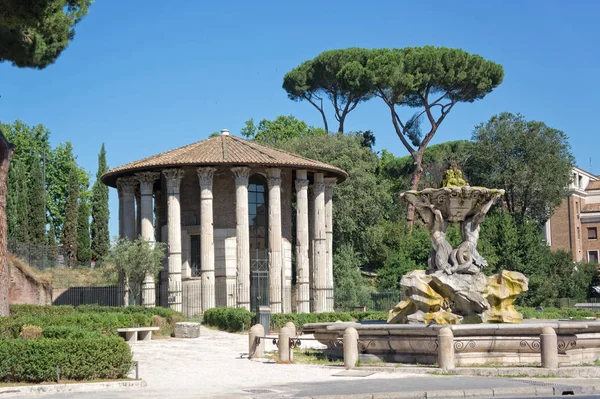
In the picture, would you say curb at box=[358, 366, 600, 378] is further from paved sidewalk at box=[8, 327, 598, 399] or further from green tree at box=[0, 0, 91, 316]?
green tree at box=[0, 0, 91, 316]

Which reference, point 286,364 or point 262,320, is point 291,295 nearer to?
point 262,320

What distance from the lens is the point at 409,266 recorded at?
4909 cm

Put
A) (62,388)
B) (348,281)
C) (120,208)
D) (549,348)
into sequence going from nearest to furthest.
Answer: (62,388), (549,348), (120,208), (348,281)

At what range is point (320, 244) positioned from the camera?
151 ft

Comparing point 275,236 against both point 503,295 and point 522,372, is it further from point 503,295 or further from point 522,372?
point 522,372

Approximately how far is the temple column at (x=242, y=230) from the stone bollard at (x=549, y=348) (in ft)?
83.9

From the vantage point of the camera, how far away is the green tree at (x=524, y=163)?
56.4m

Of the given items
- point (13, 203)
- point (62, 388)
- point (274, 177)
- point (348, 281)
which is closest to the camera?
point (62, 388)

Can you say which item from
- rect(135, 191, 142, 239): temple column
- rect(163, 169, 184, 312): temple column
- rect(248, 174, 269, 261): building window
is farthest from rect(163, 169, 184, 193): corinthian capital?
rect(248, 174, 269, 261): building window

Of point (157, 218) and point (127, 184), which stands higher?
point (127, 184)

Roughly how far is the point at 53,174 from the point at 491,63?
32.4 metres

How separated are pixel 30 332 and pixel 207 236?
19.7 m

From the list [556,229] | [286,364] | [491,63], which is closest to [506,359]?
[286,364]

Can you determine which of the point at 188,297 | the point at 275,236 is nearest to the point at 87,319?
the point at 188,297
